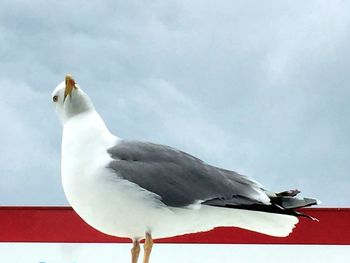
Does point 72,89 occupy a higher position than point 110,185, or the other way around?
point 72,89

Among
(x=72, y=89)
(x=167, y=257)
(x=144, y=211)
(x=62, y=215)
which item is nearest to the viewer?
(x=144, y=211)

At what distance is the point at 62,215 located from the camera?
3.00m

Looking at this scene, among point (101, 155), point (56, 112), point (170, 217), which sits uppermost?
point (56, 112)

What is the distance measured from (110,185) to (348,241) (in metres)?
1.45

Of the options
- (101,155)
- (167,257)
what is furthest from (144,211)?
(167,257)

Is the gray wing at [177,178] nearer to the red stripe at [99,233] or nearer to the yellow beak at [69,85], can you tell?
the yellow beak at [69,85]

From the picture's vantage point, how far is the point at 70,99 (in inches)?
75.5

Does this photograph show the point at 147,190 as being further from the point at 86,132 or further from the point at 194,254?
the point at 194,254

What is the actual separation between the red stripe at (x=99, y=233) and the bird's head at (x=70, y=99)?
40.6 inches

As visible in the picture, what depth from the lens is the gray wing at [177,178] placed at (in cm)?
179

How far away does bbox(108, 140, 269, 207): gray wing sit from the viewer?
1.79m

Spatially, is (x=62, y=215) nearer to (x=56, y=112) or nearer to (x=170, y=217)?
(x=56, y=112)

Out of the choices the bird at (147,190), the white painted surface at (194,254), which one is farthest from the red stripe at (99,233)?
the bird at (147,190)

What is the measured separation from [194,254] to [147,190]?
A: 1119 mm
